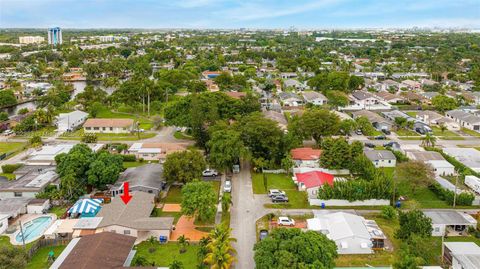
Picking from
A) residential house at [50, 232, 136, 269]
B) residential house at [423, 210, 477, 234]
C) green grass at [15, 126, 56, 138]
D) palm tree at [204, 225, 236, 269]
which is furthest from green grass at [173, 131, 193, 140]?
residential house at [423, 210, 477, 234]

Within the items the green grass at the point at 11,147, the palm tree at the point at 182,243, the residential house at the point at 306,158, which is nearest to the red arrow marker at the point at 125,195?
the palm tree at the point at 182,243

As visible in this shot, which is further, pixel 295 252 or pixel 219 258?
pixel 219 258

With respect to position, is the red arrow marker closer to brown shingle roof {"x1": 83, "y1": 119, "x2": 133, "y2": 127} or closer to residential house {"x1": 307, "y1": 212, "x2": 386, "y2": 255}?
residential house {"x1": 307, "y1": 212, "x2": 386, "y2": 255}

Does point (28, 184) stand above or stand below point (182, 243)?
above

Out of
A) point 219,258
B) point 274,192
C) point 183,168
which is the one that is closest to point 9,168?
point 183,168

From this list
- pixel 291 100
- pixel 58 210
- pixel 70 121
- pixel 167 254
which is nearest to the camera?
pixel 167 254

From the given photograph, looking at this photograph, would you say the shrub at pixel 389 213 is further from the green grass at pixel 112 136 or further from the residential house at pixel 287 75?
the residential house at pixel 287 75

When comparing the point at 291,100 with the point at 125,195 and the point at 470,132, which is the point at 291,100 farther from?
the point at 125,195

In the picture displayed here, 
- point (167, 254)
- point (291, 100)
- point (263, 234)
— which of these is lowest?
point (167, 254)
